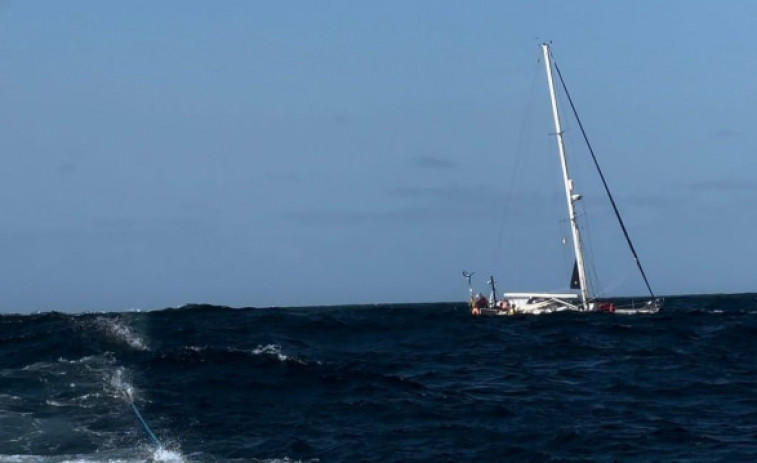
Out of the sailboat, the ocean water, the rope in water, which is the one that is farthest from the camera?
the sailboat

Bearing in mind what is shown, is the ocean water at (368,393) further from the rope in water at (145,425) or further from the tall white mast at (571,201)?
the tall white mast at (571,201)

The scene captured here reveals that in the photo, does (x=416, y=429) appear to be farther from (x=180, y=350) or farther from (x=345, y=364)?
(x=180, y=350)

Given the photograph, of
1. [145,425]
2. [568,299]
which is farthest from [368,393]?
[568,299]

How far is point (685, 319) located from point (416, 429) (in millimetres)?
32602

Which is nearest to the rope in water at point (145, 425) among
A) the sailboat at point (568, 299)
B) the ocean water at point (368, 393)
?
the ocean water at point (368, 393)

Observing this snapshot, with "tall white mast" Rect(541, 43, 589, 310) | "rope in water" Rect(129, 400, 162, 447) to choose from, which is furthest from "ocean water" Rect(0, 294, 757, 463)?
"tall white mast" Rect(541, 43, 589, 310)

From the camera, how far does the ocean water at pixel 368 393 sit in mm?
23906

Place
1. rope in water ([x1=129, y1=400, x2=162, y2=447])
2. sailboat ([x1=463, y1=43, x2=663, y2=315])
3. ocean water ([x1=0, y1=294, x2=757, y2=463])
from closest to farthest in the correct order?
ocean water ([x1=0, y1=294, x2=757, y2=463]), rope in water ([x1=129, y1=400, x2=162, y2=447]), sailboat ([x1=463, y1=43, x2=663, y2=315])

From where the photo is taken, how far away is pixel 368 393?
1181 inches

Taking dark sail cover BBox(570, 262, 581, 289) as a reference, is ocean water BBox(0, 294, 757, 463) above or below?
below

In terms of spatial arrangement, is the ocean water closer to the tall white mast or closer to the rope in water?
the rope in water

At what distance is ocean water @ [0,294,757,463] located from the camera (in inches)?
941

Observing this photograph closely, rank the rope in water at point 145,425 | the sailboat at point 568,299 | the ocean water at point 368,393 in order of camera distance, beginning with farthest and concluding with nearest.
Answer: the sailboat at point 568,299
the rope in water at point 145,425
the ocean water at point 368,393

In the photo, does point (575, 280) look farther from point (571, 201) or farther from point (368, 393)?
point (368, 393)
